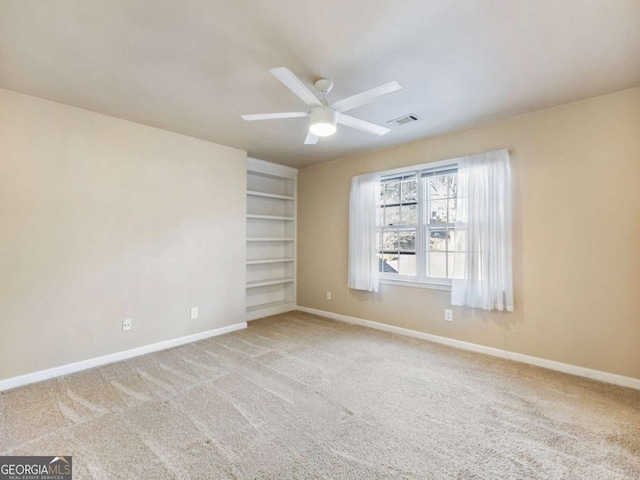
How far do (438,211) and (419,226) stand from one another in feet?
1.00

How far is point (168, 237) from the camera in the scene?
3600 millimetres

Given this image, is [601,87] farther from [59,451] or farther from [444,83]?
[59,451]

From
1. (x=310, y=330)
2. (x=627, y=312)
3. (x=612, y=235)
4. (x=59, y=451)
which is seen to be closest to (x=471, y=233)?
(x=612, y=235)

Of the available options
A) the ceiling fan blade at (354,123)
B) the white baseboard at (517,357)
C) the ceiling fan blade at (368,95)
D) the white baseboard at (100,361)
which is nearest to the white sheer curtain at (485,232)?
the white baseboard at (517,357)

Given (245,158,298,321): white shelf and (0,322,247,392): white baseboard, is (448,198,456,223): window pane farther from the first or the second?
(0,322,247,392): white baseboard

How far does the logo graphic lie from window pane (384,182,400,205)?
4010 millimetres

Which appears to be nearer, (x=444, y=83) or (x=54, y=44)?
(x=54, y=44)

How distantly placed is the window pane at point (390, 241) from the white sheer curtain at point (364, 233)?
0.17 m

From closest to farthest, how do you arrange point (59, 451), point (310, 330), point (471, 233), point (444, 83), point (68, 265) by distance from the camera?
point (59, 451), point (444, 83), point (68, 265), point (471, 233), point (310, 330)

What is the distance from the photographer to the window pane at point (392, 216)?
4.21m

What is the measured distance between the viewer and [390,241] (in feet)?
14.0

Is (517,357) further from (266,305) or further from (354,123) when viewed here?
(266,305)

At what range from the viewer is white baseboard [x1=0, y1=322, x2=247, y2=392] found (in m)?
2.62

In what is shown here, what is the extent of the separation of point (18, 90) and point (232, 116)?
5.87 ft
